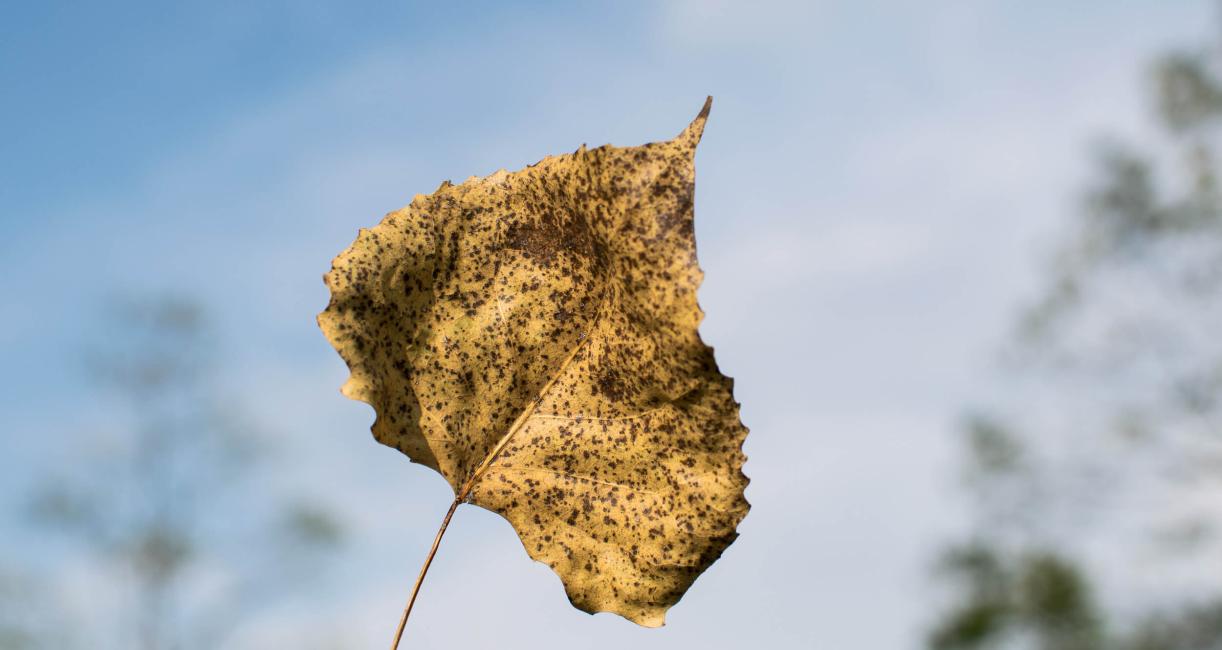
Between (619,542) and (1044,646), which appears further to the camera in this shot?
(1044,646)

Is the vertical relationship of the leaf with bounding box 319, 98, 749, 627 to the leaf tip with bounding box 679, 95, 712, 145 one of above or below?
below

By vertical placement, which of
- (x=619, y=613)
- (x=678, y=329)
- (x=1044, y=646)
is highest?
(x=1044, y=646)

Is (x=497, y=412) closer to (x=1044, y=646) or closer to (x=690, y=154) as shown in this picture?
(x=690, y=154)

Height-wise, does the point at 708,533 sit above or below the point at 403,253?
below

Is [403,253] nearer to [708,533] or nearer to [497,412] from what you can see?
[497,412]

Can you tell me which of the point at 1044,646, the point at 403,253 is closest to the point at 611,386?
the point at 403,253

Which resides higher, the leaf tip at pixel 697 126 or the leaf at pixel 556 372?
the leaf tip at pixel 697 126

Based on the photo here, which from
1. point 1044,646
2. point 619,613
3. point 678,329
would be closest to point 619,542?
point 619,613
